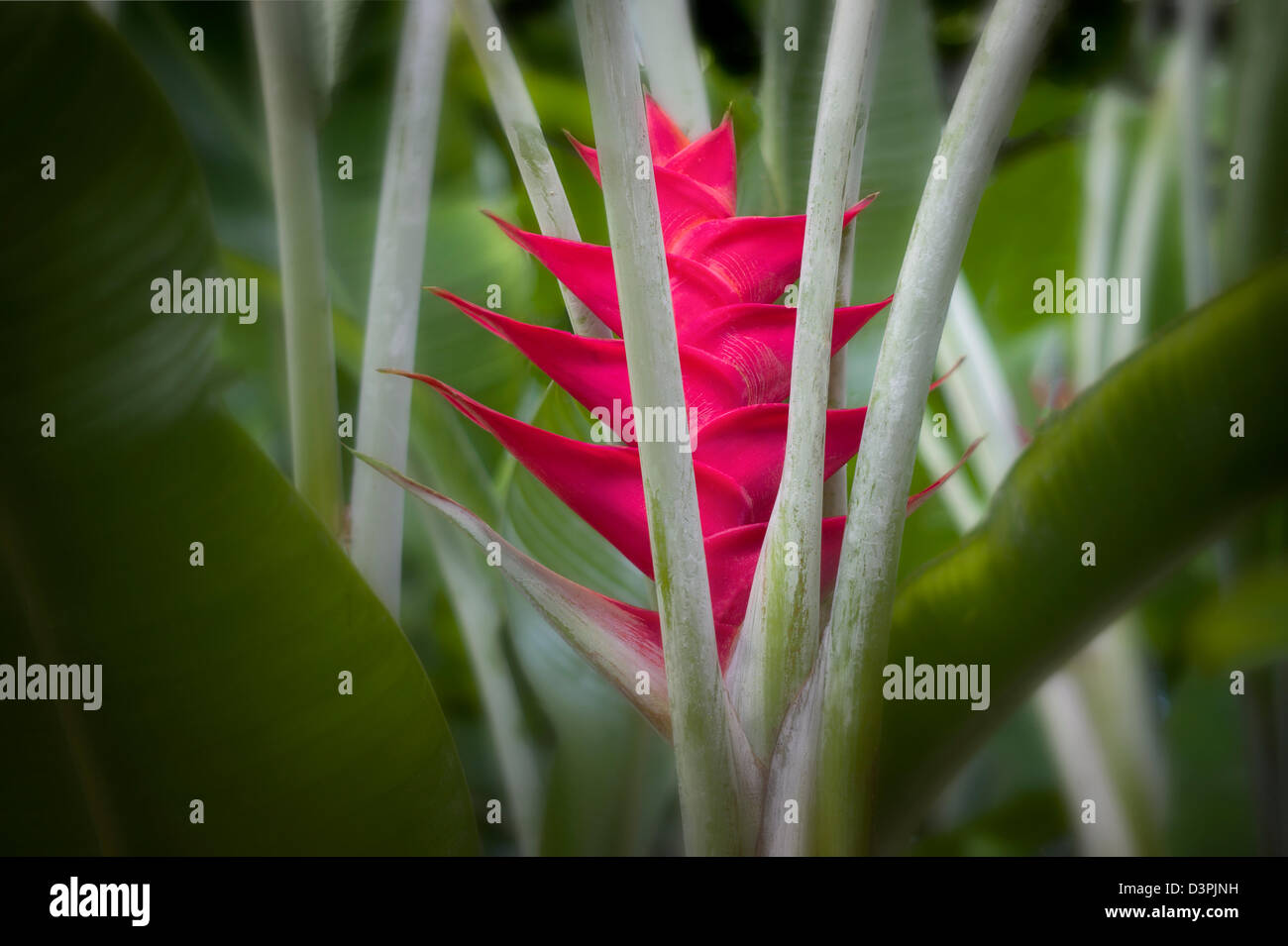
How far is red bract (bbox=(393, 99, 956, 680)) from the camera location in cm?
35

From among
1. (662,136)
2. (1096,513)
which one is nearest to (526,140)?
(662,136)

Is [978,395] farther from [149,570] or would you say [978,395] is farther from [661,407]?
[149,570]

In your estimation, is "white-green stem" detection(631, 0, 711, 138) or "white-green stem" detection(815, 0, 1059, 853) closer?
"white-green stem" detection(815, 0, 1059, 853)

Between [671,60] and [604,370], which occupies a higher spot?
[671,60]

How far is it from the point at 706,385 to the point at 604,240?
0.17 meters

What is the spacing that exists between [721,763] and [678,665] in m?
0.04

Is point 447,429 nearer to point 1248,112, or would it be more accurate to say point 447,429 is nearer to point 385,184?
point 385,184

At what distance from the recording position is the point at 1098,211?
487 mm

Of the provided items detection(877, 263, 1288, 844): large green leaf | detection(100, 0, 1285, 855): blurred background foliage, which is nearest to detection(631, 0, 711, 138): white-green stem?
detection(100, 0, 1285, 855): blurred background foliage

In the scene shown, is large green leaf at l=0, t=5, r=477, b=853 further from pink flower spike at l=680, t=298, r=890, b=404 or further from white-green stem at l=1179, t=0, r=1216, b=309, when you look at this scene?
white-green stem at l=1179, t=0, r=1216, b=309

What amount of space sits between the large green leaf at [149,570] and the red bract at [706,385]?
86 millimetres

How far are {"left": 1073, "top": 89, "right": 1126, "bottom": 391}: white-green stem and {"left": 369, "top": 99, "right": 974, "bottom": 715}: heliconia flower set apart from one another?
0.17m

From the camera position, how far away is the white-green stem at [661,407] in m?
0.30
